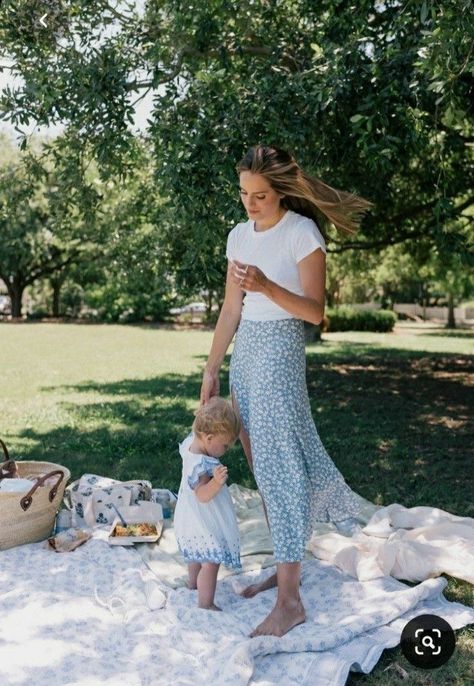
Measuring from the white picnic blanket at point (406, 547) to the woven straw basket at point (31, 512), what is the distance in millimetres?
1584

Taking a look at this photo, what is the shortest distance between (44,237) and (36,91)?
2958 centimetres

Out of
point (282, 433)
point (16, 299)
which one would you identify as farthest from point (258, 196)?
point (16, 299)

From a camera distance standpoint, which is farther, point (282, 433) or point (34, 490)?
point (34, 490)

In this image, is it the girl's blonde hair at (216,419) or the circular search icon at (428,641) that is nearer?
the circular search icon at (428,641)

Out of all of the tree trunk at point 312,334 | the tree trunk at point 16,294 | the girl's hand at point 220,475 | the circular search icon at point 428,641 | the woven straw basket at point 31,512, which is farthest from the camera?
the tree trunk at point 16,294

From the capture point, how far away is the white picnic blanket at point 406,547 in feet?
13.0

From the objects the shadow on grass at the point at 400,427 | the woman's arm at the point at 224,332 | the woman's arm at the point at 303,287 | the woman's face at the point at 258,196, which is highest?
the woman's face at the point at 258,196

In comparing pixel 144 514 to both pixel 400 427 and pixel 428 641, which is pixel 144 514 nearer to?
pixel 428 641

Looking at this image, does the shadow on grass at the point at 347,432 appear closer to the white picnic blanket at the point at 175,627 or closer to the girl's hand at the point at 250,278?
the white picnic blanket at the point at 175,627

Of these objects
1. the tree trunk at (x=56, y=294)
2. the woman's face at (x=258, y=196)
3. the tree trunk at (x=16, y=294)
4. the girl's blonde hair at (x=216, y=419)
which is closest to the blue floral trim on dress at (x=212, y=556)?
the girl's blonde hair at (x=216, y=419)

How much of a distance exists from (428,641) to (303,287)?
66.7 inches

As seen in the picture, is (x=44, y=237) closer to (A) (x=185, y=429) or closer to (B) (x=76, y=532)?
(A) (x=185, y=429)

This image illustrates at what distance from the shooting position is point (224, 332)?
3992mm

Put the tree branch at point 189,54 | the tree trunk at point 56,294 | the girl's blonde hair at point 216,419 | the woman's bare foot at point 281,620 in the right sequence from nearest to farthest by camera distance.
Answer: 1. the woman's bare foot at point 281,620
2. the girl's blonde hair at point 216,419
3. the tree branch at point 189,54
4. the tree trunk at point 56,294
